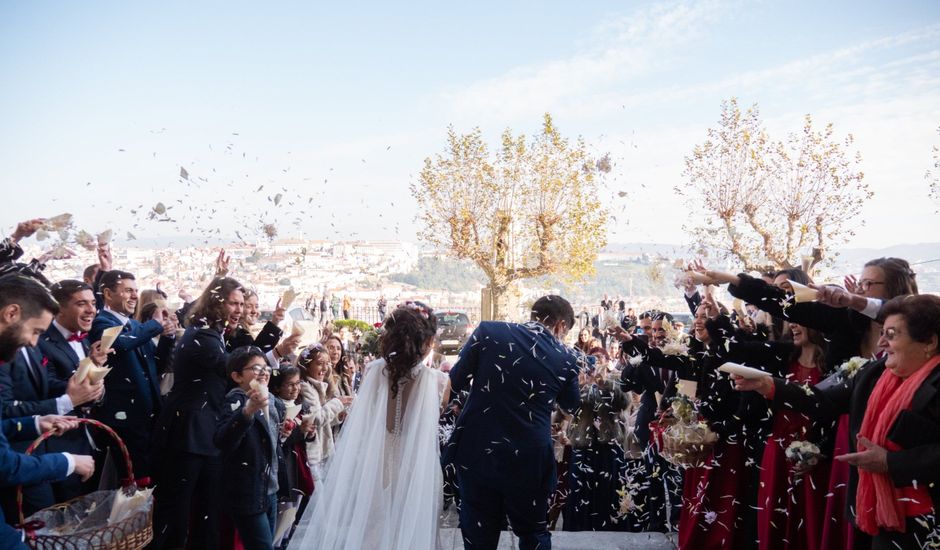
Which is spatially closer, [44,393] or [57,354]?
[44,393]

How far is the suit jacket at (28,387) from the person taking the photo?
356cm

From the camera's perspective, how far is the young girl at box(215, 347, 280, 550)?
12.8ft

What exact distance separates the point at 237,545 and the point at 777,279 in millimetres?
4168

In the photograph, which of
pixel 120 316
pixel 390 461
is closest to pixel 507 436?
pixel 390 461

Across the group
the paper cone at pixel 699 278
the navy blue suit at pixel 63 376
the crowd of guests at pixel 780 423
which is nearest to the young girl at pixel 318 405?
the navy blue suit at pixel 63 376

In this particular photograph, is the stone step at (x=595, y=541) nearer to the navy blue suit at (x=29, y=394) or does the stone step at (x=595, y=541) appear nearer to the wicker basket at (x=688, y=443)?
the wicker basket at (x=688, y=443)

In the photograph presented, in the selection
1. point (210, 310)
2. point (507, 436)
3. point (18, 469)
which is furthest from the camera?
point (210, 310)

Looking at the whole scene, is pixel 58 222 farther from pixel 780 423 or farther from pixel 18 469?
pixel 780 423

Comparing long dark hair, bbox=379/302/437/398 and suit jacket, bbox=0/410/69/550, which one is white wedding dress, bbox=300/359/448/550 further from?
suit jacket, bbox=0/410/69/550

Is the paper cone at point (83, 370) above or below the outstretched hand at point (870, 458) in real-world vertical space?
above

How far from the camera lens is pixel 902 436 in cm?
291

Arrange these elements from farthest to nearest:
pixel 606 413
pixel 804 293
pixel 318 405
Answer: pixel 606 413
pixel 318 405
pixel 804 293

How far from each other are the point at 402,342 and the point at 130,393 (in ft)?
7.18

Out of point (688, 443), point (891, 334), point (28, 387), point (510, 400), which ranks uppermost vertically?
point (891, 334)
